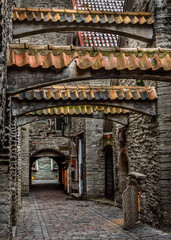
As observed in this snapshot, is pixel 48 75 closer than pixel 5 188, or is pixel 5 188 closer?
pixel 48 75

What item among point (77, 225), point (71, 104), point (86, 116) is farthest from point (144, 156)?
point (77, 225)

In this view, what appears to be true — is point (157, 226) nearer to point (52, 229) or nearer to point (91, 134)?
point (52, 229)

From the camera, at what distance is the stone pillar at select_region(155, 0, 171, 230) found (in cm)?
711

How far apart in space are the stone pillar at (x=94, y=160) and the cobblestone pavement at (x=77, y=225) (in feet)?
7.61

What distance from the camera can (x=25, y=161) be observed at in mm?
16625

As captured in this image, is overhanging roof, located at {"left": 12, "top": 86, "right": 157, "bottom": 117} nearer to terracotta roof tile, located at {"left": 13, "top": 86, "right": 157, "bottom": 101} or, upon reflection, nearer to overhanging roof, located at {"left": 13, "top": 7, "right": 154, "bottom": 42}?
terracotta roof tile, located at {"left": 13, "top": 86, "right": 157, "bottom": 101}

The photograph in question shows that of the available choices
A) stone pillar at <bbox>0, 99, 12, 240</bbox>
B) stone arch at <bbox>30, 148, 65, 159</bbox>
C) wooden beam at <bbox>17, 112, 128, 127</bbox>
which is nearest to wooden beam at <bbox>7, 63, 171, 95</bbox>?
stone pillar at <bbox>0, 99, 12, 240</bbox>

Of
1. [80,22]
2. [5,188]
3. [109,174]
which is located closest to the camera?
[5,188]

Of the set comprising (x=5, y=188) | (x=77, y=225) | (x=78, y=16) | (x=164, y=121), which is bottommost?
(x=77, y=225)

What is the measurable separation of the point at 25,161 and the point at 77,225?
880 centimetres

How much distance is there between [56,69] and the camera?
4352 millimetres

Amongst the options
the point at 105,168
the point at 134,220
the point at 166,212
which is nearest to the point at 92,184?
the point at 105,168

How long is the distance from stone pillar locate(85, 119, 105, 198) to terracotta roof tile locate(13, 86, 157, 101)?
266 inches

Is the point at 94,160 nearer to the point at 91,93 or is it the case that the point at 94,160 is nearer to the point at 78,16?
the point at 91,93
